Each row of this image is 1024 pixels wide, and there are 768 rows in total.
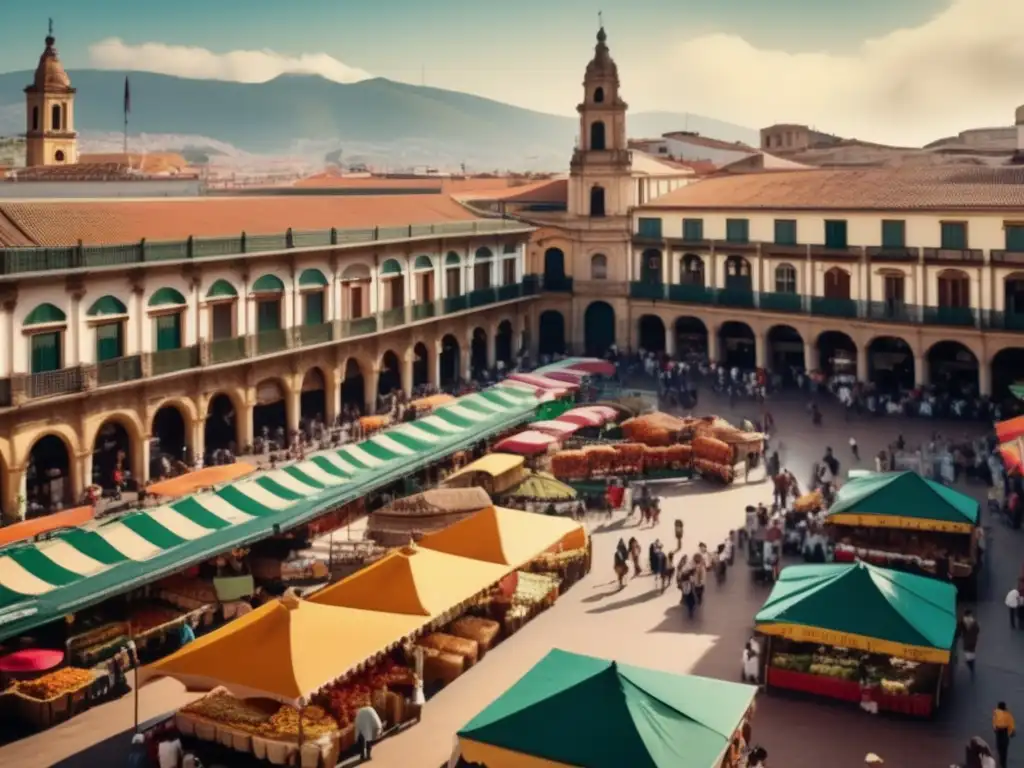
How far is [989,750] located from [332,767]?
9603 millimetres

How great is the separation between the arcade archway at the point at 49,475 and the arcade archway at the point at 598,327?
29961 millimetres

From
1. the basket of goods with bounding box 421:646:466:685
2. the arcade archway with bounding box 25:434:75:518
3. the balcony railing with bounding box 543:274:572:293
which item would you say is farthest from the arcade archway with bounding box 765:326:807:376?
the basket of goods with bounding box 421:646:466:685

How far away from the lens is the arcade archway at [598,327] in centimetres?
5603

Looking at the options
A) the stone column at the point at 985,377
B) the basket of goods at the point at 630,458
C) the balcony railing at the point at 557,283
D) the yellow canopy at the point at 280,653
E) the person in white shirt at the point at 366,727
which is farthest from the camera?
the balcony railing at the point at 557,283

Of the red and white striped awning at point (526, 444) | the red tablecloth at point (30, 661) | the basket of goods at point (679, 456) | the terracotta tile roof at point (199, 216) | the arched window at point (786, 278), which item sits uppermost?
the terracotta tile roof at point (199, 216)

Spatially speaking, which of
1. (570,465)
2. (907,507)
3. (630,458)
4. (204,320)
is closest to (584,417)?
(630,458)

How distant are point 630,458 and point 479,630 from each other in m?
13.6

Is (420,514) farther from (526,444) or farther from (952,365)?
(952,365)

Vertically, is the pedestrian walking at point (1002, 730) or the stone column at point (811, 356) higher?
the stone column at point (811, 356)

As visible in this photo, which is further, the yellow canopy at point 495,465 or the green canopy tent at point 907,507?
the yellow canopy at point 495,465

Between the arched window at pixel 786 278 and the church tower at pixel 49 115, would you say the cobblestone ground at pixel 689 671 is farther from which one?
the church tower at pixel 49 115

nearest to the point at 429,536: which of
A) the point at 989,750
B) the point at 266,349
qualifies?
the point at 989,750

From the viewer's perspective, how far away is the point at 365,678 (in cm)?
1912

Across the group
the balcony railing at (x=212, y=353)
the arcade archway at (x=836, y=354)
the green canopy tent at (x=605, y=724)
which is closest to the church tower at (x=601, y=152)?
the balcony railing at (x=212, y=353)
